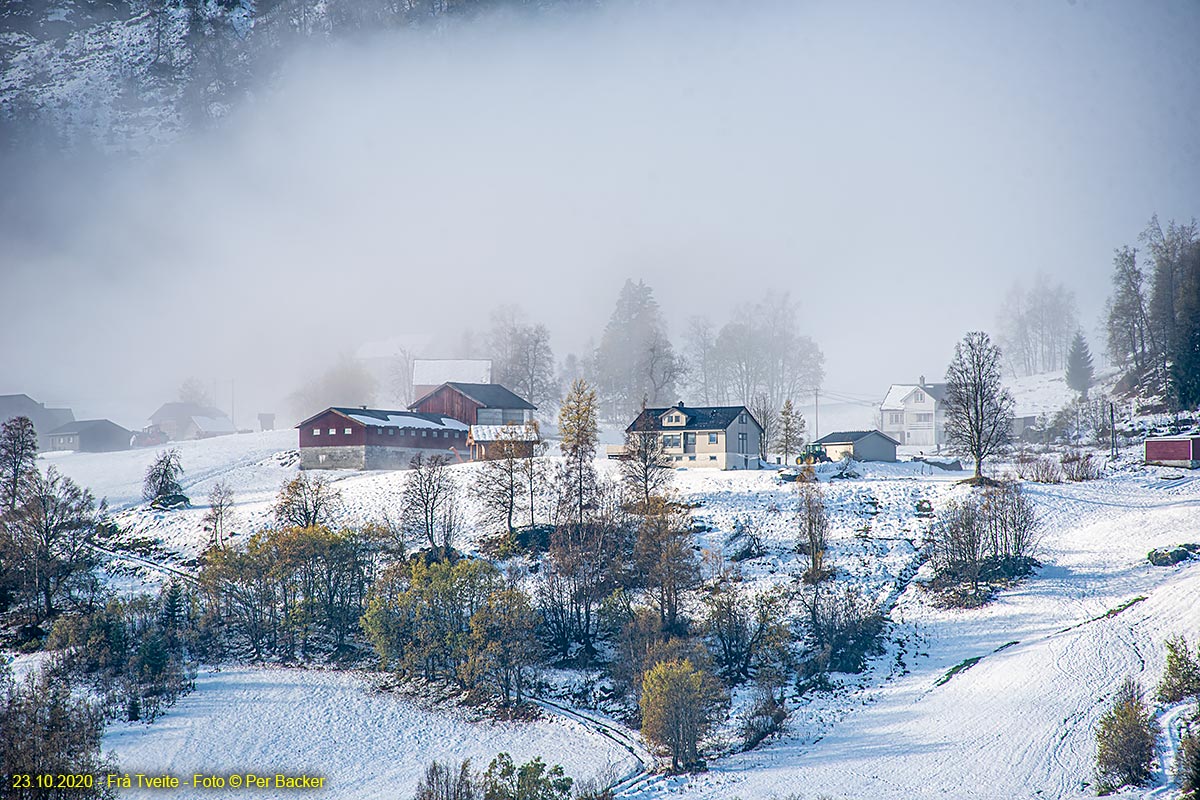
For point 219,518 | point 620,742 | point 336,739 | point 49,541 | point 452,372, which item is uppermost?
point 452,372

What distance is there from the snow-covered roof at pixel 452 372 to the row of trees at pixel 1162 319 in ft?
274

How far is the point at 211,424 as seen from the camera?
137625 mm

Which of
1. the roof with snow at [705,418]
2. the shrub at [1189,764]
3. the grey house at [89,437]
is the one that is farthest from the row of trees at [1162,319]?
the grey house at [89,437]

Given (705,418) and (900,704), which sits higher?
(705,418)

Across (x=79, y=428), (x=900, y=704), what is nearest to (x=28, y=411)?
(x=79, y=428)

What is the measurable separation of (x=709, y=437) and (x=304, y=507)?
37279mm

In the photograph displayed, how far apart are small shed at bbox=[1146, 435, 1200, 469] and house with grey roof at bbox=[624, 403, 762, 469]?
1311 inches

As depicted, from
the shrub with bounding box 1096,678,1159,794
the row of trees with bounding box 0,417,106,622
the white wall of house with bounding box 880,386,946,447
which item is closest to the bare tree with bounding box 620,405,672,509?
the shrub with bounding box 1096,678,1159,794

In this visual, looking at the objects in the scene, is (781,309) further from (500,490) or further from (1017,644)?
(1017,644)

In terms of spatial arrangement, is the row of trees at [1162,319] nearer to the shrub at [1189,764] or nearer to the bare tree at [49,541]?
the shrub at [1189,764]

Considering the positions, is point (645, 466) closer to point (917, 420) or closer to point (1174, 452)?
point (1174, 452)

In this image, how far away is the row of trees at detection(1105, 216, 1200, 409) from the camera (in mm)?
78812

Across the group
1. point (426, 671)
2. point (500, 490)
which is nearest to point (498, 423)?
point (500, 490)

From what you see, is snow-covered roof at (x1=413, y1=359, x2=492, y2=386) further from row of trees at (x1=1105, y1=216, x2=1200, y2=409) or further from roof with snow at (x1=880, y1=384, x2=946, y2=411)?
row of trees at (x1=1105, y1=216, x2=1200, y2=409)
